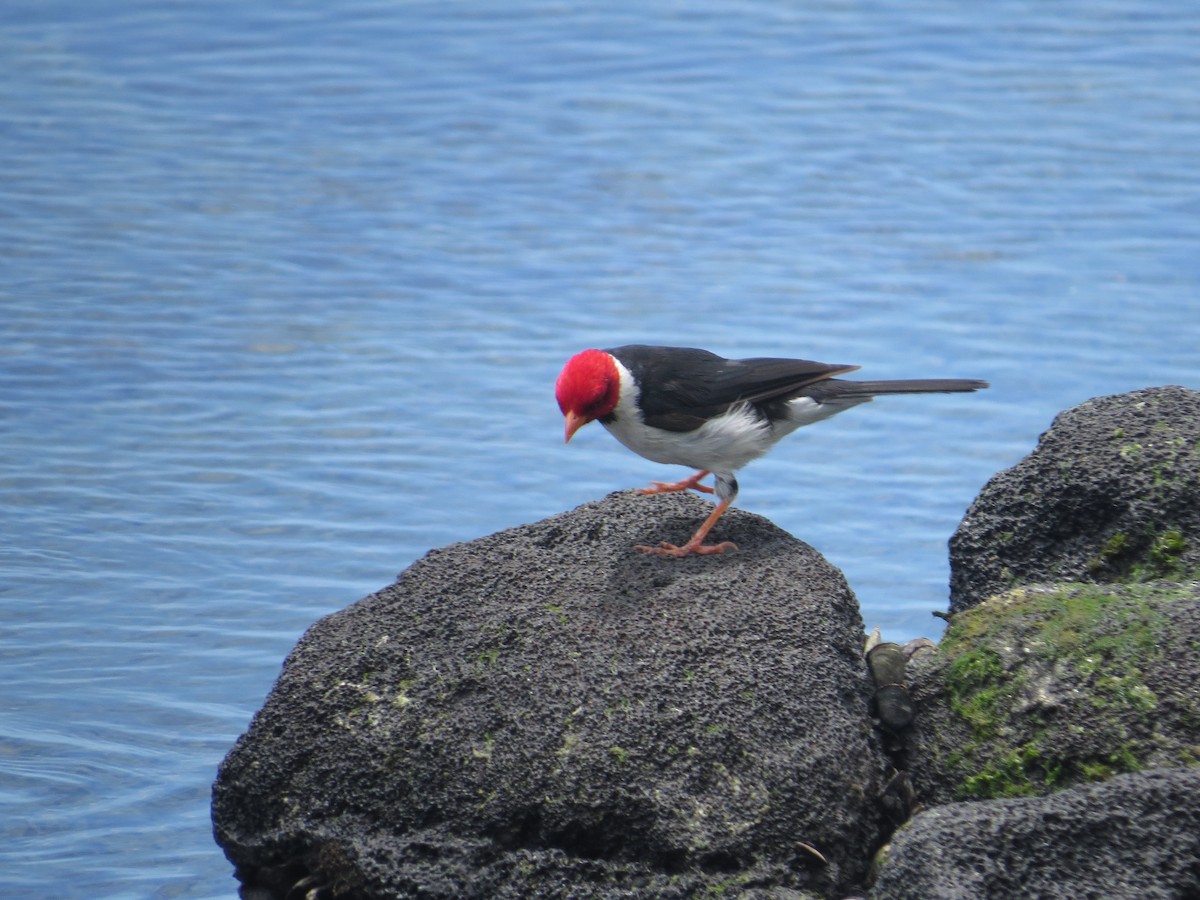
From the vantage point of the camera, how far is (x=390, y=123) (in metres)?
16.0

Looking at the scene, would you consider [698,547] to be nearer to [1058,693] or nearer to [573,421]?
[573,421]

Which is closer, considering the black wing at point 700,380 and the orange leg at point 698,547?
the orange leg at point 698,547

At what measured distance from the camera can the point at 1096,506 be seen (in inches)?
207

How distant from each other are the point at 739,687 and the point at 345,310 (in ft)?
26.7

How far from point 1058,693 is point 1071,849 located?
2.18 feet

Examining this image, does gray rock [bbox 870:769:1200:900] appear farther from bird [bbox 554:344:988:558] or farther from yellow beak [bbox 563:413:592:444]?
yellow beak [bbox 563:413:592:444]

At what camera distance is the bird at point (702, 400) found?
5359mm

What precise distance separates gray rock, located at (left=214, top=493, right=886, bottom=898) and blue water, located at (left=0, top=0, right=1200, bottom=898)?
170 cm

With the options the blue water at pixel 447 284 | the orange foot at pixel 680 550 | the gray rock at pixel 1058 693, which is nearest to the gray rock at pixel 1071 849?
the gray rock at pixel 1058 693

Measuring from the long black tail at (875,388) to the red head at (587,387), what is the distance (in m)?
0.80

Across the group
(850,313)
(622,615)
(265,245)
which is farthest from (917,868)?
(265,245)

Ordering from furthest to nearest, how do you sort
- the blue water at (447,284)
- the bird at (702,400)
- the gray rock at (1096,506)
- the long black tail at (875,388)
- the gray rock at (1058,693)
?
1. the blue water at (447,284)
2. the long black tail at (875,388)
3. the bird at (702,400)
4. the gray rock at (1096,506)
5. the gray rock at (1058,693)

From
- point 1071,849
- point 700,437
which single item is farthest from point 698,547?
point 1071,849

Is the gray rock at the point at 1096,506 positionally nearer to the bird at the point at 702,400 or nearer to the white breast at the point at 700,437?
the bird at the point at 702,400
